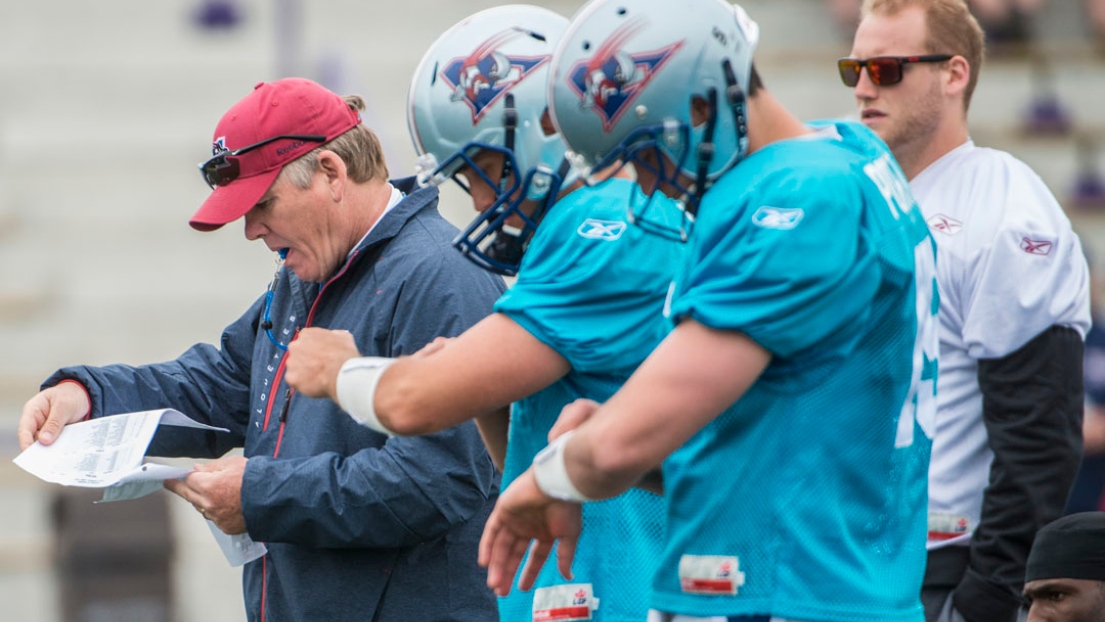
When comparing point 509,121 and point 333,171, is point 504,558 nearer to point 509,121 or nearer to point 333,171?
point 509,121

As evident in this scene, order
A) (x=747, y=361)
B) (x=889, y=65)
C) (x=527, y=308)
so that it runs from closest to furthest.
→ 1. (x=747, y=361)
2. (x=527, y=308)
3. (x=889, y=65)

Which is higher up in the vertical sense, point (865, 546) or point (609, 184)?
point (609, 184)

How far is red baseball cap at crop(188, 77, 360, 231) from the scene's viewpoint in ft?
10.8

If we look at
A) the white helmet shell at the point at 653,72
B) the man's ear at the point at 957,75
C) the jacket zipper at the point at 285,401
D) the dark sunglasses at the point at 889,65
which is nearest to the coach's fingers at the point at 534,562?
the white helmet shell at the point at 653,72

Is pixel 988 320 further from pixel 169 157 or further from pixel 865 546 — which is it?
pixel 169 157

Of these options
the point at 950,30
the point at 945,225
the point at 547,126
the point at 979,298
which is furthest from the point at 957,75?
the point at 547,126

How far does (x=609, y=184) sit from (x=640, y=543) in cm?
66

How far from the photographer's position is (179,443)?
3604 millimetres

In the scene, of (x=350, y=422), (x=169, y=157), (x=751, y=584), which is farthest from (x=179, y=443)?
(x=169, y=157)

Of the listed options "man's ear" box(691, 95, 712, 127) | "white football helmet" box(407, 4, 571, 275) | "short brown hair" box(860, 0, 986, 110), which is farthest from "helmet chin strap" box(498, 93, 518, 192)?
"short brown hair" box(860, 0, 986, 110)

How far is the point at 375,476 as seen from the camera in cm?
311

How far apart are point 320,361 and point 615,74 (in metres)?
0.67

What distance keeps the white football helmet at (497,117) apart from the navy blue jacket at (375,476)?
360mm

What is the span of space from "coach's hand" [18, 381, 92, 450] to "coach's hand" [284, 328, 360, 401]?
1.13 m
